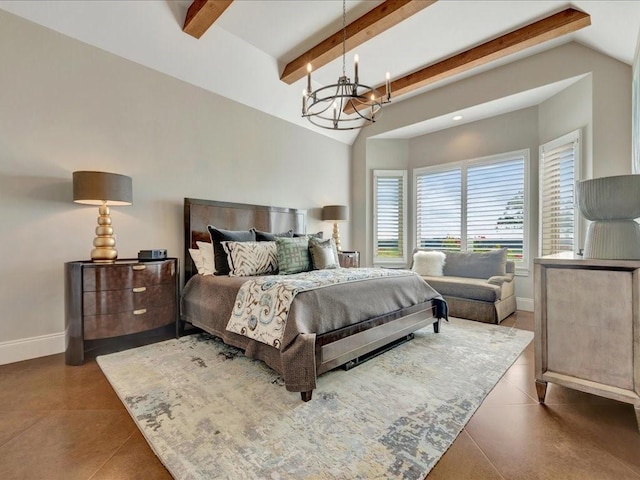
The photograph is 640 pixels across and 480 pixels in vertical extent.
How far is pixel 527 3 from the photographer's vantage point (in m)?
2.92

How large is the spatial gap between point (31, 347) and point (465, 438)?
3441 mm

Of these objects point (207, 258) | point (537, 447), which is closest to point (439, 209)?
point (207, 258)

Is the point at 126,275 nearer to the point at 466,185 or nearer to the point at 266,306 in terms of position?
the point at 266,306

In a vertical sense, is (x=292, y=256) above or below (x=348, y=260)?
above

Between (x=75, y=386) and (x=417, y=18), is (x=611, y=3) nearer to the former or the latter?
(x=417, y=18)

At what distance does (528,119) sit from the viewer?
4.43 meters

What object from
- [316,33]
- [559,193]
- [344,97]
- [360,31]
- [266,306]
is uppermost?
[316,33]

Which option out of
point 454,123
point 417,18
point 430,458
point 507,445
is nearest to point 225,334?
point 430,458

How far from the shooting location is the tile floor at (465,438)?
1.34m

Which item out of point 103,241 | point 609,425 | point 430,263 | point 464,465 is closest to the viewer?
point 464,465

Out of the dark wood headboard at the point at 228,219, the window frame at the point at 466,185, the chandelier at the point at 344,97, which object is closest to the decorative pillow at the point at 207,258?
the dark wood headboard at the point at 228,219

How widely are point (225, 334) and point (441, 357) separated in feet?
6.17

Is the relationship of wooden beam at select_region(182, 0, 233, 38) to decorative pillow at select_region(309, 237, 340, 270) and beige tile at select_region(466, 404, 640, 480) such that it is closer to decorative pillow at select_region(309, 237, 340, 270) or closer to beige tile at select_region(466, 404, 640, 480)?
decorative pillow at select_region(309, 237, 340, 270)

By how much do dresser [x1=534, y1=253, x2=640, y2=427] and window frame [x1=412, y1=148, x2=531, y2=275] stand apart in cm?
301
